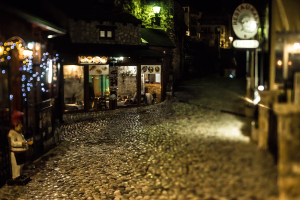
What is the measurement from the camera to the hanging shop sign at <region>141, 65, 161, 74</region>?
18.9m

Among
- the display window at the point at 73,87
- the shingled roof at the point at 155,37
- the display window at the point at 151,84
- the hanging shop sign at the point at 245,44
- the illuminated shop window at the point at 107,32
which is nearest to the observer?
the hanging shop sign at the point at 245,44

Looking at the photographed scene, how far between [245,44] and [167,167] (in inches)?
143

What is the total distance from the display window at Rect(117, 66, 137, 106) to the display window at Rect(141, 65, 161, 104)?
2.08ft

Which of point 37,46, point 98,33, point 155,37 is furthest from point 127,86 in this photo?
point 37,46

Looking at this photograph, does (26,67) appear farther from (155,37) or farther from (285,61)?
(155,37)

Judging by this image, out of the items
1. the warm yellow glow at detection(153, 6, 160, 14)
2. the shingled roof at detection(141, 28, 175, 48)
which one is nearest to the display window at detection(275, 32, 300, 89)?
the shingled roof at detection(141, 28, 175, 48)

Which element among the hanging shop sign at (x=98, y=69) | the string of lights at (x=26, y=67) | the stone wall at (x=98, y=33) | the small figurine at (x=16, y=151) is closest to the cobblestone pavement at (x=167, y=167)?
the small figurine at (x=16, y=151)

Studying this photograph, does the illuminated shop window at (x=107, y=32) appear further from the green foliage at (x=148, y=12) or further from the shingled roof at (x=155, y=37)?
the green foliage at (x=148, y=12)

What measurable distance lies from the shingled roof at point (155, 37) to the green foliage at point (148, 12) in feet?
3.12

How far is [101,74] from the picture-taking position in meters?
17.6

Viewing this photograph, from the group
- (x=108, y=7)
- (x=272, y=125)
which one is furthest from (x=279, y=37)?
(x=108, y=7)

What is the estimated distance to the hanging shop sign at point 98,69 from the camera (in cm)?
1719

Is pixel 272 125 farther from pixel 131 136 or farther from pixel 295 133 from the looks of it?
pixel 131 136

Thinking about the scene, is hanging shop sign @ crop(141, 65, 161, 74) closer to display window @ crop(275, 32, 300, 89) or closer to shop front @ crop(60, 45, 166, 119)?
shop front @ crop(60, 45, 166, 119)
